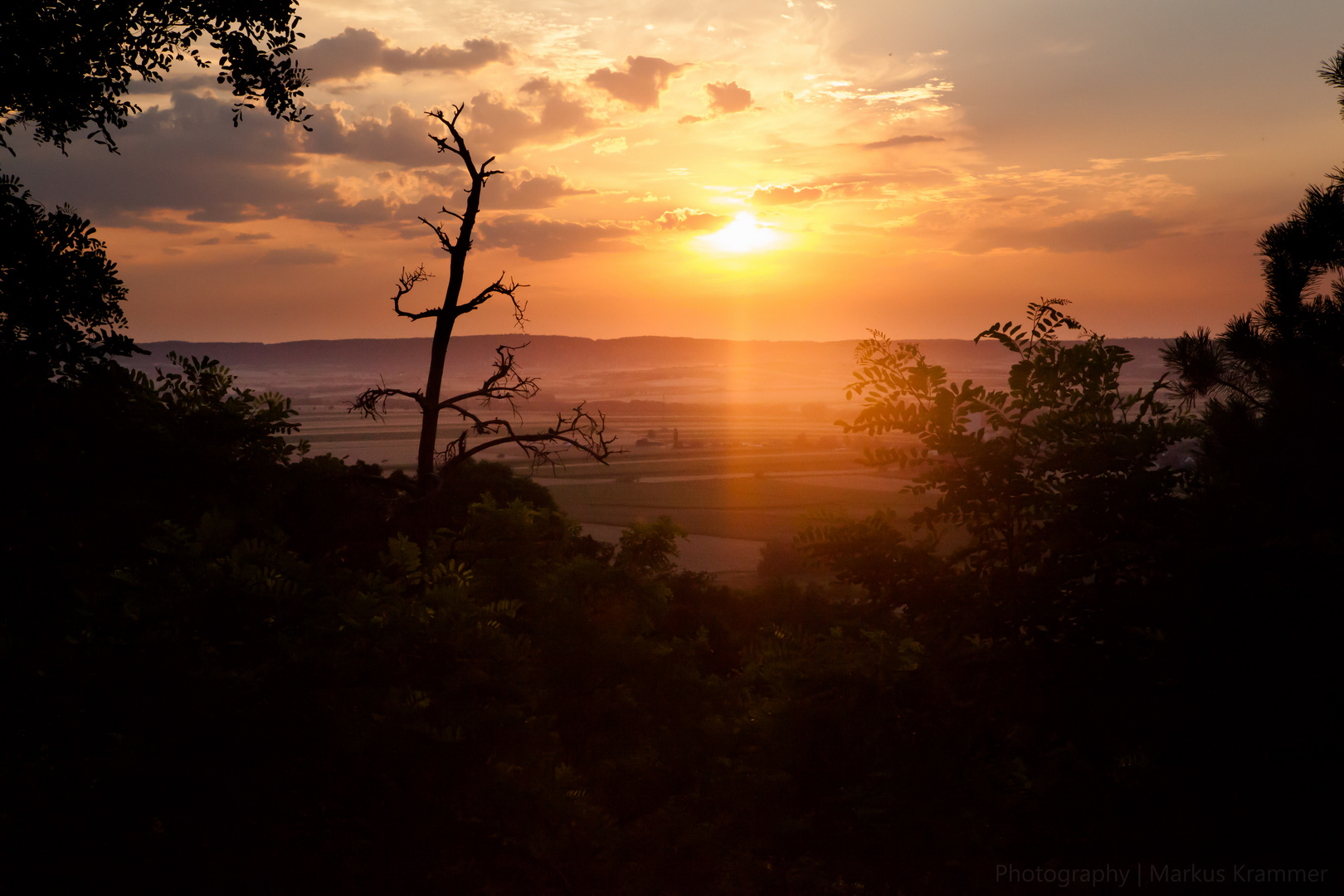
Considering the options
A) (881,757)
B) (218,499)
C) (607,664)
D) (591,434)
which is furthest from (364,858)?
(607,664)

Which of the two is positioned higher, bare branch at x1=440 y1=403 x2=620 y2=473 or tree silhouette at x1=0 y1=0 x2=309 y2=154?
tree silhouette at x1=0 y1=0 x2=309 y2=154

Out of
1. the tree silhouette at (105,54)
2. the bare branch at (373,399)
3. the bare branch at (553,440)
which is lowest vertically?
the bare branch at (553,440)

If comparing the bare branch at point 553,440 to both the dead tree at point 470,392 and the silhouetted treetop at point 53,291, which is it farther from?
the silhouetted treetop at point 53,291

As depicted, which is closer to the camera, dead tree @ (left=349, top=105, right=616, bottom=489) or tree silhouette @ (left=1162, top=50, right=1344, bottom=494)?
tree silhouette @ (left=1162, top=50, right=1344, bottom=494)

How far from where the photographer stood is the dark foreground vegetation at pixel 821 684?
6.47 m

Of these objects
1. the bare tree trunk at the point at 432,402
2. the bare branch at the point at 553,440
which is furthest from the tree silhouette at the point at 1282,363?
the bare tree trunk at the point at 432,402

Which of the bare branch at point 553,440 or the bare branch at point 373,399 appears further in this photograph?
the bare branch at point 373,399

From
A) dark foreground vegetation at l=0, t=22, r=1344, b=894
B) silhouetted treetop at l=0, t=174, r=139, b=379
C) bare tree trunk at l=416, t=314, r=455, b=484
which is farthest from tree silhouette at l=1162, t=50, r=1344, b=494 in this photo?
silhouetted treetop at l=0, t=174, r=139, b=379

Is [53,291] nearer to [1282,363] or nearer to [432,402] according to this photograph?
[432,402]

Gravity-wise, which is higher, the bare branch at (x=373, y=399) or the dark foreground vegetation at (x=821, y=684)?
the bare branch at (x=373, y=399)

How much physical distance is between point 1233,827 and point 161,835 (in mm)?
7727

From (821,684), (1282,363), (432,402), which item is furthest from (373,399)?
(1282,363)

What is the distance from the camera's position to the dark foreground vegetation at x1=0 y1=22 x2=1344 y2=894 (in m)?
6.47

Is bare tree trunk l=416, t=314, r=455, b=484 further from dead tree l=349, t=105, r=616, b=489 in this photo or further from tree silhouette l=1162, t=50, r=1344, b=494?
tree silhouette l=1162, t=50, r=1344, b=494
